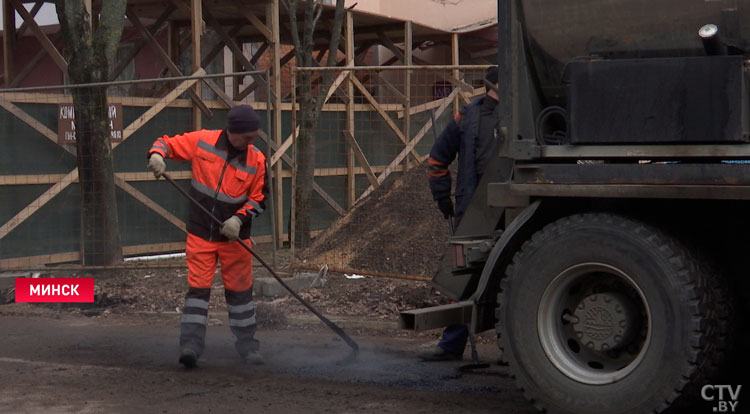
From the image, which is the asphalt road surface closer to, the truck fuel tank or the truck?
the truck

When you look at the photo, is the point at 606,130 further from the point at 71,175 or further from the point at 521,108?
the point at 71,175

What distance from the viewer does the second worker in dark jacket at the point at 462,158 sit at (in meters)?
6.62

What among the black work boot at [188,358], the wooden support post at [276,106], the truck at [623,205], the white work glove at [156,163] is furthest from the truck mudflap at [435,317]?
the wooden support post at [276,106]

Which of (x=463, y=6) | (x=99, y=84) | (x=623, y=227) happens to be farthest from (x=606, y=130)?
(x=463, y=6)

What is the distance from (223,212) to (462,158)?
1.72m

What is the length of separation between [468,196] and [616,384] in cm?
222

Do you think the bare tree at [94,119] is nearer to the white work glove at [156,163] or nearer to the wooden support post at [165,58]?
the wooden support post at [165,58]

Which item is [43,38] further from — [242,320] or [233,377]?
[233,377]

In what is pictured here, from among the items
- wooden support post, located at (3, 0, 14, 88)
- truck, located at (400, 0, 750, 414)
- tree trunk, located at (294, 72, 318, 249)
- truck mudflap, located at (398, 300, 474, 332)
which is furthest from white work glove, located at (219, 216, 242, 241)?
wooden support post, located at (3, 0, 14, 88)

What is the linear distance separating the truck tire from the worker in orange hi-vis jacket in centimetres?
244

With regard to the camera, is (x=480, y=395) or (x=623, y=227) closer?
(x=623, y=227)

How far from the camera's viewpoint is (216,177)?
6895mm

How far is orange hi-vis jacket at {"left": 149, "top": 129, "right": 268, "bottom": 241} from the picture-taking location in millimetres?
6824

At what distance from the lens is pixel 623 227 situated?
4730 mm
